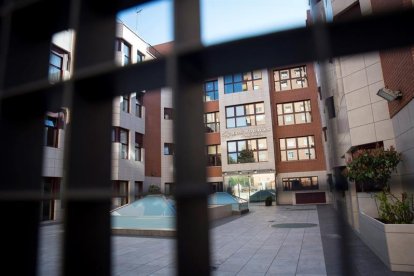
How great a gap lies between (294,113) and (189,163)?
25511 mm

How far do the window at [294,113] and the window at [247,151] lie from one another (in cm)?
245

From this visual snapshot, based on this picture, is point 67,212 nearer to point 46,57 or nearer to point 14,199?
point 14,199

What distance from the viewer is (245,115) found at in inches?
1018

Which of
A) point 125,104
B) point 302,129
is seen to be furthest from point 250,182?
point 125,104

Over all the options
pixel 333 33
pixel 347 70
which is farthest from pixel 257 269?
pixel 347 70

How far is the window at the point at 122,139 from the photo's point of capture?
1819 centimetres

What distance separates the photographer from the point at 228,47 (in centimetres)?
92

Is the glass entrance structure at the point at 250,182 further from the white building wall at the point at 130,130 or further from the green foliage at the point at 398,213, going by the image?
the green foliage at the point at 398,213

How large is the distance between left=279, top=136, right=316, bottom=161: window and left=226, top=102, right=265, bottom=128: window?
273 cm

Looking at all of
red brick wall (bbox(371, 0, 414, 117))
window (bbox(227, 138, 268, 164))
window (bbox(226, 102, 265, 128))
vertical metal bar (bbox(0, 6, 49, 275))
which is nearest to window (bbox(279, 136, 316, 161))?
window (bbox(227, 138, 268, 164))

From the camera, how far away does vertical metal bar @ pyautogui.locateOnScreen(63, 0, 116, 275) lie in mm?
1111

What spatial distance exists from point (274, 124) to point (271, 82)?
3.58 metres

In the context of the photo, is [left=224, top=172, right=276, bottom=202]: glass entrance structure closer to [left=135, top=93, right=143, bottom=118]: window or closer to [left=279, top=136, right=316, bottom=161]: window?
[left=279, top=136, right=316, bottom=161]: window

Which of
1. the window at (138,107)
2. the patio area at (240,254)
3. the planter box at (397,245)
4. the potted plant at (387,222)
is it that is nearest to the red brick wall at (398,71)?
the potted plant at (387,222)
